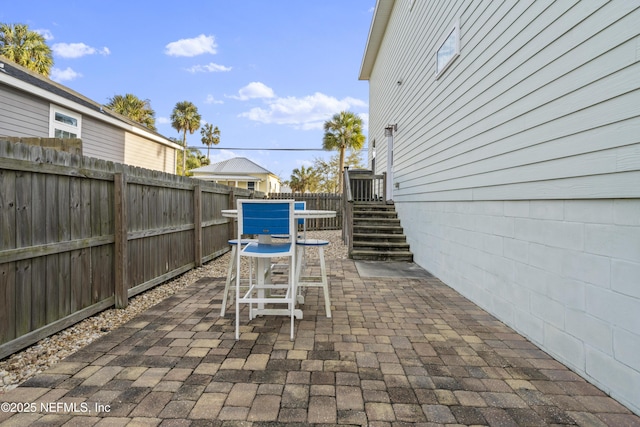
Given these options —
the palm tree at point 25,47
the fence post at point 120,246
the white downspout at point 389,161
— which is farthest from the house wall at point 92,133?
the white downspout at point 389,161

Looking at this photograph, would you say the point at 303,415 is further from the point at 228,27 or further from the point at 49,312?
the point at 228,27

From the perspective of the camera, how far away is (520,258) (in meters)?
2.76

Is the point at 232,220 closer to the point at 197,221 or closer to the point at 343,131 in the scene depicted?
the point at 197,221

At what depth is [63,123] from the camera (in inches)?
301

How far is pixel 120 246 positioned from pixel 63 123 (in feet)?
21.5

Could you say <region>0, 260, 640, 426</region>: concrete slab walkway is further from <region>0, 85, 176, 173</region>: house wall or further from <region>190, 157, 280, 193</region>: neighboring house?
<region>190, 157, 280, 193</region>: neighboring house

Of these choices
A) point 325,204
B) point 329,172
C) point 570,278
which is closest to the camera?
point 570,278

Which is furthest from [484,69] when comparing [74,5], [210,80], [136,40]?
[210,80]

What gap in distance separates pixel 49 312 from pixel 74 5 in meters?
12.4

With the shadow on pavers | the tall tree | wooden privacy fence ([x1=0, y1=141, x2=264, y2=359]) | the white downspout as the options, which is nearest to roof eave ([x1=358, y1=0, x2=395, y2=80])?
the white downspout

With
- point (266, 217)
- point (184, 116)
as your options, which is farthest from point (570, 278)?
point (184, 116)

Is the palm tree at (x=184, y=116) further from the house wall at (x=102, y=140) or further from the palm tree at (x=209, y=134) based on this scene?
the house wall at (x=102, y=140)

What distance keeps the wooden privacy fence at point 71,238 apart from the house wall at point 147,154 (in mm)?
7249

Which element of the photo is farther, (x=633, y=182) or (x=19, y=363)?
(x=19, y=363)
